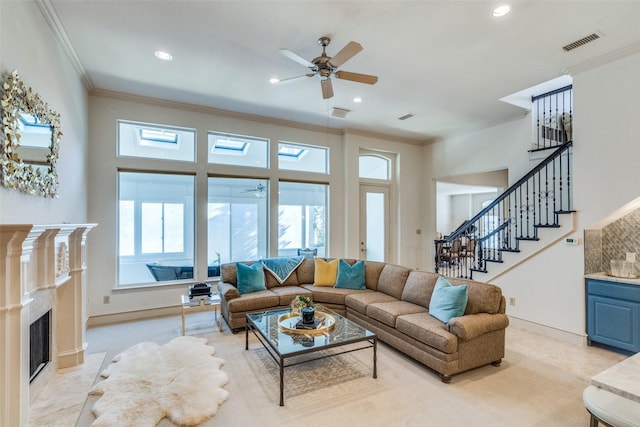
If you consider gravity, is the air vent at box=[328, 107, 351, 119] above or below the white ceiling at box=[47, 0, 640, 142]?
below

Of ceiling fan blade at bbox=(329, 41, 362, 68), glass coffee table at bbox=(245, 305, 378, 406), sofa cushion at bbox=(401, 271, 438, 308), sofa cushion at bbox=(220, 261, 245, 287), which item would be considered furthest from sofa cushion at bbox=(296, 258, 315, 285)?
ceiling fan blade at bbox=(329, 41, 362, 68)

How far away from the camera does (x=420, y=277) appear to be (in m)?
3.82

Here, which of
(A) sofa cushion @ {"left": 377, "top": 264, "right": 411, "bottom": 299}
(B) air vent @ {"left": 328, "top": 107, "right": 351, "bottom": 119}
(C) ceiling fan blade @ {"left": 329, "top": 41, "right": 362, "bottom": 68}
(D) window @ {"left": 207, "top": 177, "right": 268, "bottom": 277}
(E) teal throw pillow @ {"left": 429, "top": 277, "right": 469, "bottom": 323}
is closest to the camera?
(C) ceiling fan blade @ {"left": 329, "top": 41, "right": 362, "bottom": 68}

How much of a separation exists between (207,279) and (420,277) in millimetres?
3370

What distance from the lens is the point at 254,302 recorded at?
3986 mm

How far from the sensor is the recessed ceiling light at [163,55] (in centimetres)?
331

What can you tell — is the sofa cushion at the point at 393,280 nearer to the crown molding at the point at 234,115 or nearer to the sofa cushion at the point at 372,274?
the sofa cushion at the point at 372,274

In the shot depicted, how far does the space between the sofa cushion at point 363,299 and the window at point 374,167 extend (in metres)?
2.90

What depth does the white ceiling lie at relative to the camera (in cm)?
261

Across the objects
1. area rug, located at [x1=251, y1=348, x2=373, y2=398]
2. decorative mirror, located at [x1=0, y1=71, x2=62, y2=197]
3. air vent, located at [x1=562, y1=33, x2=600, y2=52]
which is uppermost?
air vent, located at [x1=562, y1=33, x2=600, y2=52]

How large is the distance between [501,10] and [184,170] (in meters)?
4.49

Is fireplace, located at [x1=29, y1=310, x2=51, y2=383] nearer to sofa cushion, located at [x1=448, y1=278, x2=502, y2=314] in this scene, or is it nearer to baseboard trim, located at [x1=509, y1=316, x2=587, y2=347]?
sofa cushion, located at [x1=448, y1=278, x2=502, y2=314]

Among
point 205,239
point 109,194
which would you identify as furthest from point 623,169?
point 109,194

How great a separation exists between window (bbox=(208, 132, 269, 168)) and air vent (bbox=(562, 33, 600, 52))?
4.31 meters
